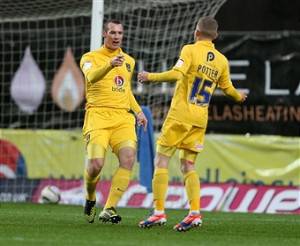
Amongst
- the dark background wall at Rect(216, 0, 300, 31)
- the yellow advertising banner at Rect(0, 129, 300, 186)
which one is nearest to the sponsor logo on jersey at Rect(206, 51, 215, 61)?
the yellow advertising banner at Rect(0, 129, 300, 186)

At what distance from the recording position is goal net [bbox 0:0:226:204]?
1503cm

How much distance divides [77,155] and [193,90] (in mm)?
5599

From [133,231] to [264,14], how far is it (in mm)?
6835

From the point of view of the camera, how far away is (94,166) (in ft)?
Result: 32.4

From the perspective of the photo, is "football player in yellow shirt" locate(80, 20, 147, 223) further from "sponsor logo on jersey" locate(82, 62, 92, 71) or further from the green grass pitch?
the green grass pitch

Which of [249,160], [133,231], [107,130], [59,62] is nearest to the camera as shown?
[133,231]

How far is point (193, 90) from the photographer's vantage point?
965 centimetres

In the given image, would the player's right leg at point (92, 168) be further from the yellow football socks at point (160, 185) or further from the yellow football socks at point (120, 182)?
the yellow football socks at point (160, 185)

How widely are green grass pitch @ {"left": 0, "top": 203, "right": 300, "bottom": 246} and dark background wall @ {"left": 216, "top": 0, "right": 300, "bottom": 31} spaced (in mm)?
4180

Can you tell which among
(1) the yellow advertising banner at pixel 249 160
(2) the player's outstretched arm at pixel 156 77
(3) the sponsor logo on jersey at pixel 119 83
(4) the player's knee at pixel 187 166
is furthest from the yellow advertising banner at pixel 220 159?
(2) the player's outstretched arm at pixel 156 77

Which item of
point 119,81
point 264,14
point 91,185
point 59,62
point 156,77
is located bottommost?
point 59,62

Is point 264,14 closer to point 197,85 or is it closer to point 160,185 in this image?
point 197,85

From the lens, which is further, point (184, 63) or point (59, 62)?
point (59, 62)

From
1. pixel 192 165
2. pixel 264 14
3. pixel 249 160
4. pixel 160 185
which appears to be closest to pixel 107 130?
pixel 160 185
